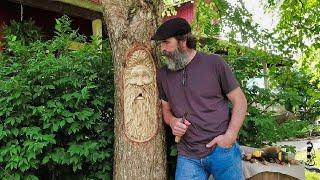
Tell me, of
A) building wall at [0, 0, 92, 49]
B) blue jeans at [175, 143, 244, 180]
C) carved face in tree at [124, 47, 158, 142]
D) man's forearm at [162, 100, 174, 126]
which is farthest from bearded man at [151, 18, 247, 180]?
building wall at [0, 0, 92, 49]

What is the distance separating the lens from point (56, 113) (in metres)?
3.93

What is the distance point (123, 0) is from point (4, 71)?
1303 mm

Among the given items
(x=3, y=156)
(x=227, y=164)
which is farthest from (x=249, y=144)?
(x=3, y=156)

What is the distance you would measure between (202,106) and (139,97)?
0.69 metres

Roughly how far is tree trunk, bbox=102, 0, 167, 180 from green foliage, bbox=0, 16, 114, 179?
0.27 meters

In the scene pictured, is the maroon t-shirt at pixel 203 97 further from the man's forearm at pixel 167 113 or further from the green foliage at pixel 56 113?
the green foliage at pixel 56 113

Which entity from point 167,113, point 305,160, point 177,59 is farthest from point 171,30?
point 305,160

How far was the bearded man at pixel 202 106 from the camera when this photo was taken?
3346 millimetres

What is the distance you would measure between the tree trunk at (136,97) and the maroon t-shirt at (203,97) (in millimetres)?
475

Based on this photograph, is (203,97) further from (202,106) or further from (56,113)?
(56,113)

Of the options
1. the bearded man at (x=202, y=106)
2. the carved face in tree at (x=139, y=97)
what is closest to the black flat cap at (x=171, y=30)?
the bearded man at (x=202, y=106)

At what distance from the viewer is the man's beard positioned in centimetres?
339

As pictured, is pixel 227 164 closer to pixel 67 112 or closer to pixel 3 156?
pixel 67 112

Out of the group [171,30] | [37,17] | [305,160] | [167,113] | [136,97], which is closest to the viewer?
[171,30]
